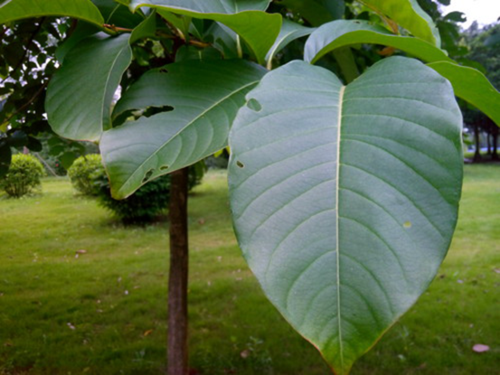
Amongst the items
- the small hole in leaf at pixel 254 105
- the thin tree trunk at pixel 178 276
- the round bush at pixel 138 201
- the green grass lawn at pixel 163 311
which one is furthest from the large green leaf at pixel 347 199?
the round bush at pixel 138 201

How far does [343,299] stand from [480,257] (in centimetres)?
469

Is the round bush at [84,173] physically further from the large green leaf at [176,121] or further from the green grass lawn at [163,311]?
the large green leaf at [176,121]

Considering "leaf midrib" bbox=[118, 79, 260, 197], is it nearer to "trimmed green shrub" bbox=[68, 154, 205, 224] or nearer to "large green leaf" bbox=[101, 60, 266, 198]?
"large green leaf" bbox=[101, 60, 266, 198]

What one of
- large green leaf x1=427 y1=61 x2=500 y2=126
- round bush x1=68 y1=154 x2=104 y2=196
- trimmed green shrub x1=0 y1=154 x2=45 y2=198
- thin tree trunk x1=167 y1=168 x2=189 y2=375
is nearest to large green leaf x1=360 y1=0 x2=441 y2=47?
large green leaf x1=427 y1=61 x2=500 y2=126

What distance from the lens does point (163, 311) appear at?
10.8 feet

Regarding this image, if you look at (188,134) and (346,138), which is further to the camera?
(188,134)

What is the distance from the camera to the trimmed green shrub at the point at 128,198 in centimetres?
603

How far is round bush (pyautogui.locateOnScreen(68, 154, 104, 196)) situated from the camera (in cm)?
646

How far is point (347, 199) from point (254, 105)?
12 cm

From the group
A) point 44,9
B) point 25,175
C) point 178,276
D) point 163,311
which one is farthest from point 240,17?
point 25,175

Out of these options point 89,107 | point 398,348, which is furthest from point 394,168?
point 398,348

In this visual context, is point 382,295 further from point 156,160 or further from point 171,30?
point 171,30

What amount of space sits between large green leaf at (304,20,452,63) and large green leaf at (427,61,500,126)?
0.04 meters

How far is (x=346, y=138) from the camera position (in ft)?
1.14
